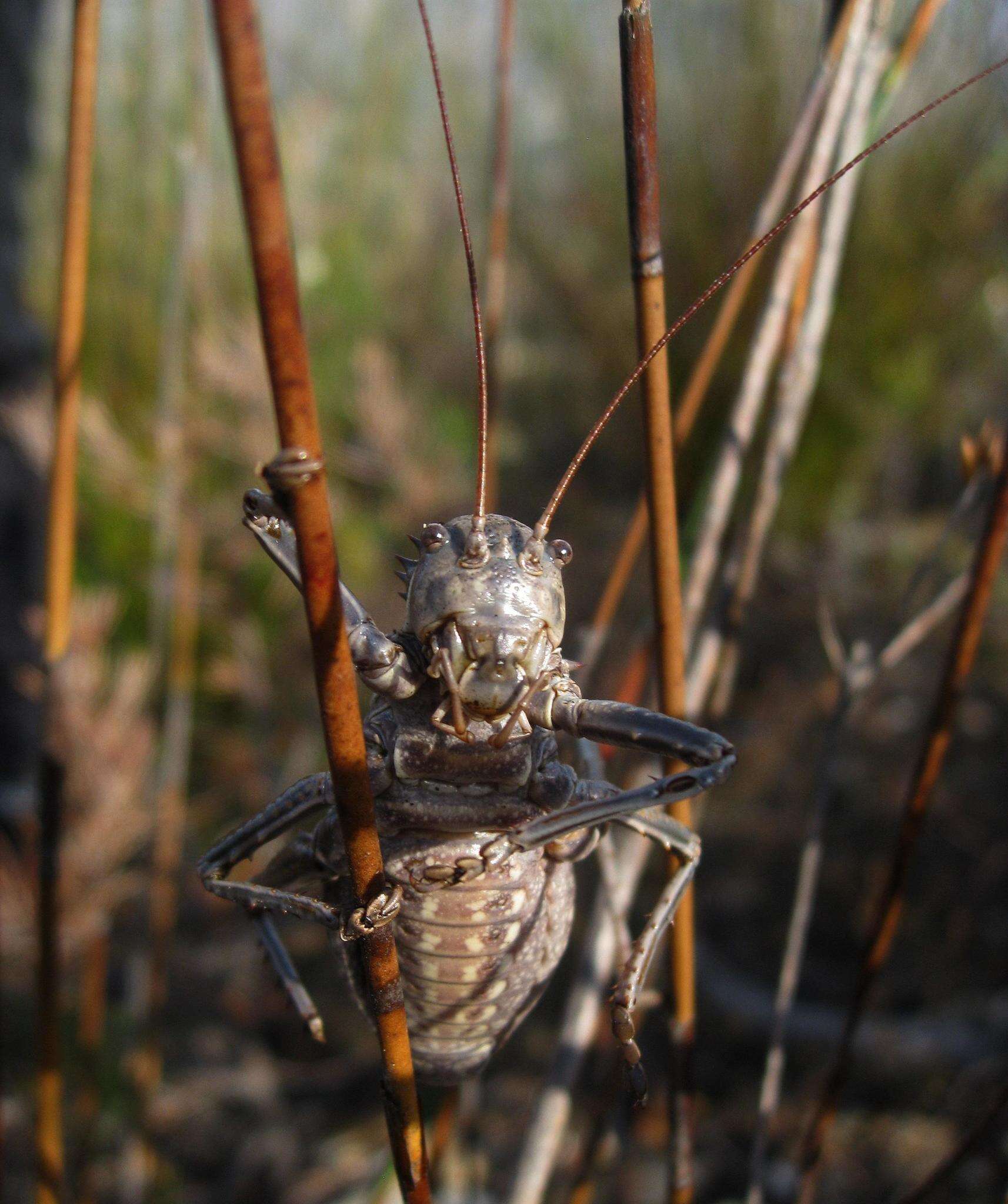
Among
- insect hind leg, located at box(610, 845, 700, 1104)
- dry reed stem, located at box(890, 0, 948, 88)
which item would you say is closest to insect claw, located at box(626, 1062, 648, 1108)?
insect hind leg, located at box(610, 845, 700, 1104)

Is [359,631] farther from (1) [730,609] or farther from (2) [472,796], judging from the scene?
(1) [730,609]

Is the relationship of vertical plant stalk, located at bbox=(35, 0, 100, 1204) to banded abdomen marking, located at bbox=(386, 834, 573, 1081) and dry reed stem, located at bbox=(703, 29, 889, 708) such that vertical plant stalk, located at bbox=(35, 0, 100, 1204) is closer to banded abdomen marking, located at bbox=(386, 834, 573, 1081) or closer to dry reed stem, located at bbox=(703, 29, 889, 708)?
banded abdomen marking, located at bbox=(386, 834, 573, 1081)

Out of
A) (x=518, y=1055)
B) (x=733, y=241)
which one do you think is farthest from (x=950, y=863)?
(x=733, y=241)

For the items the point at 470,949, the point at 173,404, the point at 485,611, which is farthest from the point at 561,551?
the point at 173,404

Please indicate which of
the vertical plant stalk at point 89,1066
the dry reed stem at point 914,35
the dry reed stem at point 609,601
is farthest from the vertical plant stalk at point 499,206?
the vertical plant stalk at point 89,1066

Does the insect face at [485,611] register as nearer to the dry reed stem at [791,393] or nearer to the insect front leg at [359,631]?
the insect front leg at [359,631]

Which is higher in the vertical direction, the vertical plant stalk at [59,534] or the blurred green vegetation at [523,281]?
the blurred green vegetation at [523,281]
